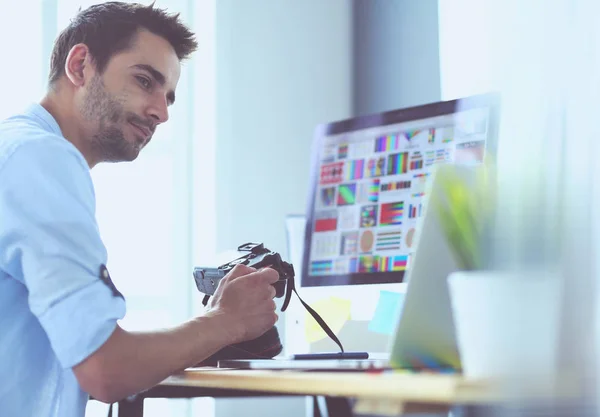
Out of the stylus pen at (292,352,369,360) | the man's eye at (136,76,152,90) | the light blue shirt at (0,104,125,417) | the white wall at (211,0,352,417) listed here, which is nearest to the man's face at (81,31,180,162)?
the man's eye at (136,76,152,90)

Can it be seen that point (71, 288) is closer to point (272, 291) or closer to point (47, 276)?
point (47, 276)

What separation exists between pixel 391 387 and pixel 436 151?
0.82m

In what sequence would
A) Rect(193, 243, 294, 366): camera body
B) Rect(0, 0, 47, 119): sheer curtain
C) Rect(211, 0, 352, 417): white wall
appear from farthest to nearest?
Rect(211, 0, 352, 417): white wall
Rect(0, 0, 47, 119): sheer curtain
Rect(193, 243, 294, 366): camera body

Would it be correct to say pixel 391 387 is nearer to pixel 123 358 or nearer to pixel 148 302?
pixel 123 358

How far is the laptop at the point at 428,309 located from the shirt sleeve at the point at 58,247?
0.37 meters

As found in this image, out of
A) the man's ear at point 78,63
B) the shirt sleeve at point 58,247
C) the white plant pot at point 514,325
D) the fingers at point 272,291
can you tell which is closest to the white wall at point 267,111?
the man's ear at point 78,63

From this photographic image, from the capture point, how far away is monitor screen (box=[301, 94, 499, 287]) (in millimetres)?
1385

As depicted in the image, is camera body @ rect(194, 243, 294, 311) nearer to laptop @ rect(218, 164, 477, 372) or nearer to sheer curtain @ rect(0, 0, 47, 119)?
laptop @ rect(218, 164, 477, 372)

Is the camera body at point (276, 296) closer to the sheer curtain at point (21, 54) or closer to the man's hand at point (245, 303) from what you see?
the man's hand at point (245, 303)

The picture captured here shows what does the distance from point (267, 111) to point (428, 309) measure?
1921 mm

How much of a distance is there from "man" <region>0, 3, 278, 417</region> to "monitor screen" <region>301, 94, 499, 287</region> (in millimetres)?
282

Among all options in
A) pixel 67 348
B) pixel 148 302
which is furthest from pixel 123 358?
pixel 148 302

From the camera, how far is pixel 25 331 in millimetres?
1135

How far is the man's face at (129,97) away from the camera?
1.45m
